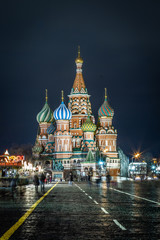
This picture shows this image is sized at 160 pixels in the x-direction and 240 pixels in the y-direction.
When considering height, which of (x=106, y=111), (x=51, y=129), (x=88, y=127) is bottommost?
(x=88, y=127)

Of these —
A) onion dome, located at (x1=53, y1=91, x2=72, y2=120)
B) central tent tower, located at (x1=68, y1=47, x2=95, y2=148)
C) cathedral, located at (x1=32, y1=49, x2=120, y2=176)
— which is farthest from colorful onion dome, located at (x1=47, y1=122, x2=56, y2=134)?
onion dome, located at (x1=53, y1=91, x2=72, y2=120)

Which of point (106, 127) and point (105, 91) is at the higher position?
point (105, 91)

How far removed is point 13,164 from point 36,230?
2463 inches

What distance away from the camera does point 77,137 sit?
113875 mm

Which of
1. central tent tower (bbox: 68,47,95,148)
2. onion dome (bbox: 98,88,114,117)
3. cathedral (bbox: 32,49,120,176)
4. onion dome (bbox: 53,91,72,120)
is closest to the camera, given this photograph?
cathedral (bbox: 32,49,120,176)

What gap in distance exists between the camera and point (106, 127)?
11431 cm

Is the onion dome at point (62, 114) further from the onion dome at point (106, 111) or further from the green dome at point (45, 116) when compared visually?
the green dome at point (45, 116)

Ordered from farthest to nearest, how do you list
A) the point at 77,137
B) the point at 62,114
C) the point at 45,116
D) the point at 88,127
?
the point at 45,116 < the point at 77,137 < the point at 88,127 < the point at 62,114

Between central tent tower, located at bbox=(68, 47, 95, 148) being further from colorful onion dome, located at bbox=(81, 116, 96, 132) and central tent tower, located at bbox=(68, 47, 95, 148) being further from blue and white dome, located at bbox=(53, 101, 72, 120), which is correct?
blue and white dome, located at bbox=(53, 101, 72, 120)

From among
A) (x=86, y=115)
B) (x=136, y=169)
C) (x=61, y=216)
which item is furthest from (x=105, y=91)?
(x=61, y=216)

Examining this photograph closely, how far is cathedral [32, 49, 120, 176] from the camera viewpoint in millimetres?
108188

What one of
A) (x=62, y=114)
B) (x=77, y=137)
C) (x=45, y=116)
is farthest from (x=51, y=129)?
(x=62, y=114)

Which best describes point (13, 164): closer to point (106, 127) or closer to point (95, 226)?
point (106, 127)

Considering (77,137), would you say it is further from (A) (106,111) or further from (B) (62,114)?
(A) (106,111)
